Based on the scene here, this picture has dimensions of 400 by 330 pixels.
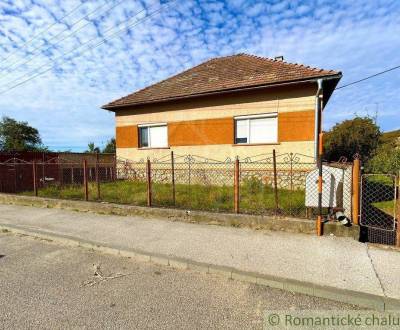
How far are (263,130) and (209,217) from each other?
5.85 m

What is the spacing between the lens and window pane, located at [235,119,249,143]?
11.7 m

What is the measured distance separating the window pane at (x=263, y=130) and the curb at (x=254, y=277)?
25.4 ft

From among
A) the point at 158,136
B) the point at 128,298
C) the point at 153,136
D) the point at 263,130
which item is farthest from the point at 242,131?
the point at 128,298

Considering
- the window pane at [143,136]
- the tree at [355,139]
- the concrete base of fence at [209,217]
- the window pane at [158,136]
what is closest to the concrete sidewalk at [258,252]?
the concrete base of fence at [209,217]

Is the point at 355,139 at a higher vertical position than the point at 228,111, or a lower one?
lower

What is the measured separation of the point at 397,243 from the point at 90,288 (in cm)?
495

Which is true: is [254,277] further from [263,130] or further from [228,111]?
[228,111]

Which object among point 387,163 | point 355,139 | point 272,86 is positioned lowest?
point 387,163

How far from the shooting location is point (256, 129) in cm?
1153

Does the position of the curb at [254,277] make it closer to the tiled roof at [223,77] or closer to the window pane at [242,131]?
the window pane at [242,131]

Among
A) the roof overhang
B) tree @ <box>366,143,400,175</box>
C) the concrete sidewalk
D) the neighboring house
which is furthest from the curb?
tree @ <box>366,143,400,175</box>

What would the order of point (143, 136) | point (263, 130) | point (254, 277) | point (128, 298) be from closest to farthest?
point (128, 298) < point (254, 277) < point (263, 130) < point (143, 136)

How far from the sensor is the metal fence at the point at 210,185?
6.33 metres

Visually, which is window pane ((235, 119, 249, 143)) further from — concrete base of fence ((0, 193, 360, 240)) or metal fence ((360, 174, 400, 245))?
concrete base of fence ((0, 193, 360, 240))
